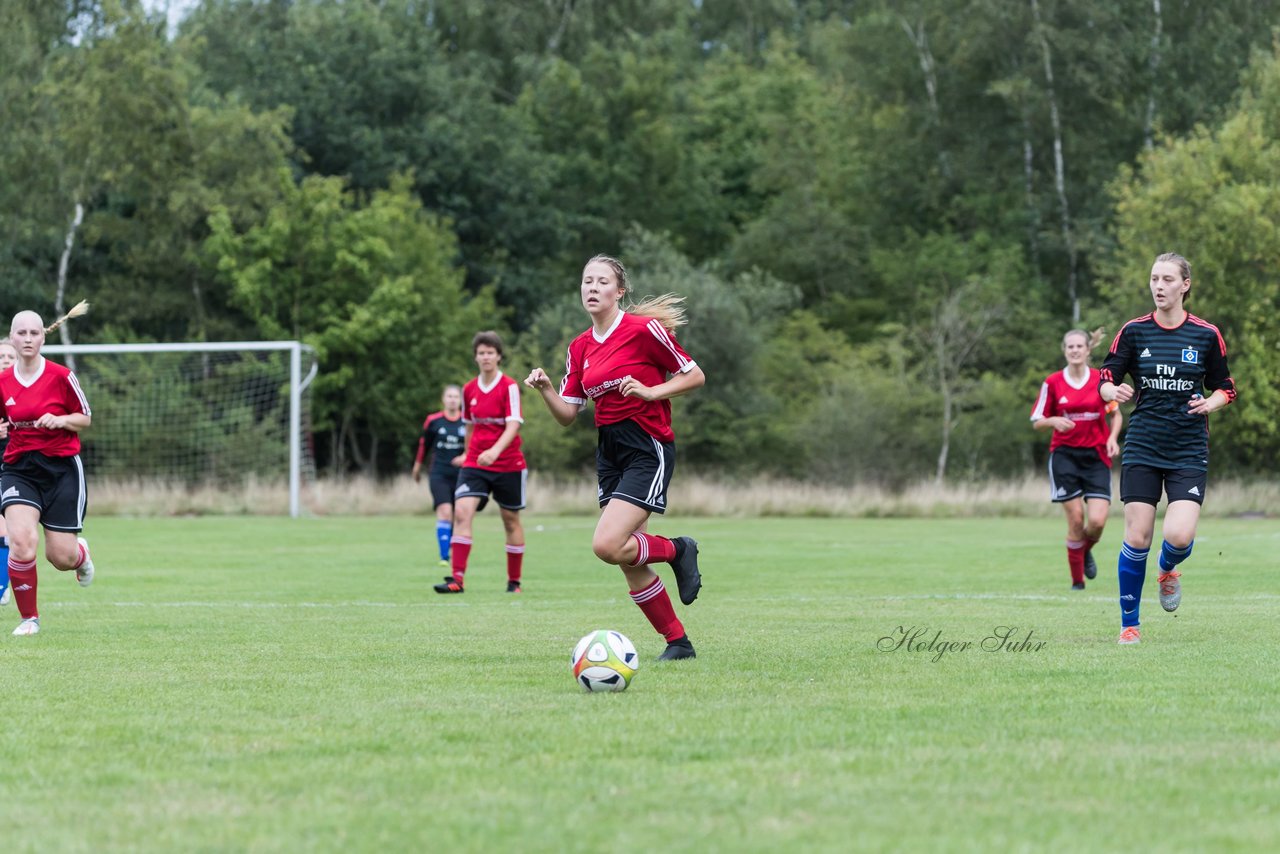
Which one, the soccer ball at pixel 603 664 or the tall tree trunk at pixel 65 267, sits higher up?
the tall tree trunk at pixel 65 267

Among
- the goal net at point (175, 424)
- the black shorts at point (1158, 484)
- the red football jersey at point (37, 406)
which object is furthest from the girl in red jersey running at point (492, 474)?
the goal net at point (175, 424)

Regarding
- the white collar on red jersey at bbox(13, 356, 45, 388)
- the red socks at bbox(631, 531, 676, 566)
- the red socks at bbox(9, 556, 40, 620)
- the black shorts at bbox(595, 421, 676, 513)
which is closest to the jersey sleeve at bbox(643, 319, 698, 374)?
the black shorts at bbox(595, 421, 676, 513)

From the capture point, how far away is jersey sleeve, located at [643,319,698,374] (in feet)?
26.7

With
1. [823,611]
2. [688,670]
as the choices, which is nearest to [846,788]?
[688,670]

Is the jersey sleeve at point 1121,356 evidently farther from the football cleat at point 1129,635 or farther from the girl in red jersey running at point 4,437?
the girl in red jersey running at point 4,437

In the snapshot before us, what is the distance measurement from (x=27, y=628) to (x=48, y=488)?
855mm

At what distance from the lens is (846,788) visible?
15.6 feet

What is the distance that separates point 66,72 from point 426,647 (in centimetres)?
3767

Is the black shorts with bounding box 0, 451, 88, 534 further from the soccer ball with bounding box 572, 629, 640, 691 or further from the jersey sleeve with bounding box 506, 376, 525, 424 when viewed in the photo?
the jersey sleeve with bounding box 506, 376, 525, 424

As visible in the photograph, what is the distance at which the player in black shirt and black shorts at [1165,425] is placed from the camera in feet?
29.0

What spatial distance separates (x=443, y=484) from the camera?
711 inches

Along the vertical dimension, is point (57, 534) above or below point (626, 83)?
below

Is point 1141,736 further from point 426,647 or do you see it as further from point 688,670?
point 426,647

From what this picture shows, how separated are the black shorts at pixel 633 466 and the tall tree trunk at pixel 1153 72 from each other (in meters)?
38.3
